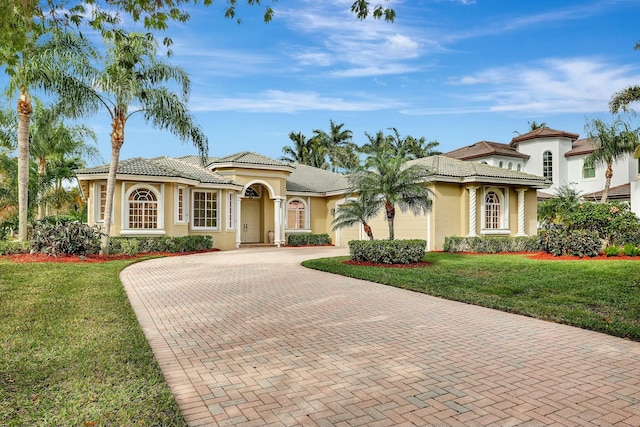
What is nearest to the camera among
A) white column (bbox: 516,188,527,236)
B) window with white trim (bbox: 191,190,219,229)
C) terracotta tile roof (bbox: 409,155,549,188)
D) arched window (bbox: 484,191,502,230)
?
terracotta tile roof (bbox: 409,155,549,188)

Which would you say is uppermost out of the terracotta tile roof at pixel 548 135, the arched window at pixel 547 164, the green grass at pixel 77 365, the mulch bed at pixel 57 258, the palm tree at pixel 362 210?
the terracotta tile roof at pixel 548 135

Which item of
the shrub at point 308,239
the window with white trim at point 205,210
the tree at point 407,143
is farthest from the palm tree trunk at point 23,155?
the tree at point 407,143

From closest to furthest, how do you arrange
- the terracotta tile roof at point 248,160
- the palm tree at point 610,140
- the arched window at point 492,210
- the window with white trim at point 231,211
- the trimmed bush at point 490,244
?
the trimmed bush at point 490,244, the arched window at point 492,210, the window with white trim at point 231,211, the terracotta tile roof at point 248,160, the palm tree at point 610,140

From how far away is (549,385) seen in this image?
4.34 meters

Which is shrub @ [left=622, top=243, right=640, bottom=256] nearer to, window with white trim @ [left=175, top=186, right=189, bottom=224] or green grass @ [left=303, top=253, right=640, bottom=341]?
green grass @ [left=303, top=253, right=640, bottom=341]

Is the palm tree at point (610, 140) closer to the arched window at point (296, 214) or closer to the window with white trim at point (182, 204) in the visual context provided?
the arched window at point (296, 214)

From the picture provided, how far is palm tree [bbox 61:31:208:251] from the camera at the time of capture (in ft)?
53.1

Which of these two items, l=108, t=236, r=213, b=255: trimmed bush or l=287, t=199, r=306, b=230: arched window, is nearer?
l=108, t=236, r=213, b=255: trimmed bush

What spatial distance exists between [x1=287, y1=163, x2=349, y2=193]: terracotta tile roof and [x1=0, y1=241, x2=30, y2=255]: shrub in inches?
554

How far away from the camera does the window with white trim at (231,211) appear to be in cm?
2362

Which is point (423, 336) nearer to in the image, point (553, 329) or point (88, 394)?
point (553, 329)

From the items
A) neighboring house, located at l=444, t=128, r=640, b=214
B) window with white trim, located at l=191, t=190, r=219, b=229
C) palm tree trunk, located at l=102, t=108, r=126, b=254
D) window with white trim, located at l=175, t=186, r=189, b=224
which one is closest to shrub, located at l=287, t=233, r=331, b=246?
window with white trim, located at l=191, t=190, r=219, b=229

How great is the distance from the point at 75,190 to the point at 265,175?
1636 centimetres

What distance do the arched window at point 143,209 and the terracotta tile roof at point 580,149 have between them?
97.2 ft
